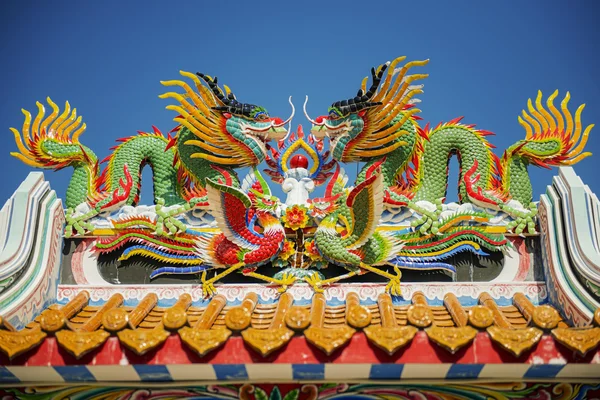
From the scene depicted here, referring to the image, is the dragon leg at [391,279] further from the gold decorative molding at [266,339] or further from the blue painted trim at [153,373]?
the blue painted trim at [153,373]

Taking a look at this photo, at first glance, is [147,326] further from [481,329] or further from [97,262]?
[481,329]

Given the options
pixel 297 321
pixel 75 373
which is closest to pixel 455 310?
pixel 297 321

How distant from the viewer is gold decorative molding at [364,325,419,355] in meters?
4.53

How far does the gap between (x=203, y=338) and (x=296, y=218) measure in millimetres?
2295

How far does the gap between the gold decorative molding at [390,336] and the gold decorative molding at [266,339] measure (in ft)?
1.60

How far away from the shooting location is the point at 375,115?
708cm

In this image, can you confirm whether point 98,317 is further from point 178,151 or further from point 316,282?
point 178,151

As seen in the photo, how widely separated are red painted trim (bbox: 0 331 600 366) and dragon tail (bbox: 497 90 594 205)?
256cm

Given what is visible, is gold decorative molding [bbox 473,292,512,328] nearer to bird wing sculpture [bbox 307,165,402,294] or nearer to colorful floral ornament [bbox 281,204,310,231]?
bird wing sculpture [bbox 307,165,402,294]

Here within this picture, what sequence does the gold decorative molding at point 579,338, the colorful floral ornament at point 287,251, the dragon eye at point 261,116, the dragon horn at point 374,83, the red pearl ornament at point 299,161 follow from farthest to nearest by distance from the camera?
→ the red pearl ornament at point 299,161
the dragon eye at point 261,116
the dragon horn at point 374,83
the colorful floral ornament at point 287,251
the gold decorative molding at point 579,338

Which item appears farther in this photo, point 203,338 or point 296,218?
point 296,218

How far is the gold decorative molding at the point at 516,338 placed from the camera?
4.52 meters

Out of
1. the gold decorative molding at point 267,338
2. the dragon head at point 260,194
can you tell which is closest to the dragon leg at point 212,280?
the dragon head at point 260,194

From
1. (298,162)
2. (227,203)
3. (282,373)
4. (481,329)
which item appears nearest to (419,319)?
(481,329)
